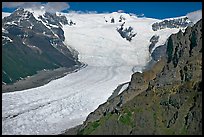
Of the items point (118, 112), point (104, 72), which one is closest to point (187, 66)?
point (118, 112)

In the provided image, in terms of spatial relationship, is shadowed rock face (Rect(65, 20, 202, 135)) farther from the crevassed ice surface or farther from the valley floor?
the crevassed ice surface

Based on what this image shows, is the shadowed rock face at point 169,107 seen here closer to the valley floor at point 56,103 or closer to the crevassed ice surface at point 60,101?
the valley floor at point 56,103

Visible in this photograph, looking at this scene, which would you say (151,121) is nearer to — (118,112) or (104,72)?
(118,112)

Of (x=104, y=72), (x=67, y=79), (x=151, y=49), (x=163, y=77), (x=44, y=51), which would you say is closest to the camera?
(x=163, y=77)

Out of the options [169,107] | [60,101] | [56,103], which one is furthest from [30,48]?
[169,107]

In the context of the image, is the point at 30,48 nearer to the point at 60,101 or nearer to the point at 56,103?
the point at 60,101

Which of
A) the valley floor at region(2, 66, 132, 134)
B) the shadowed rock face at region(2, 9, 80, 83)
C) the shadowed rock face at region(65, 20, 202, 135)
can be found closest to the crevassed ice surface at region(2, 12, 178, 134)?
the valley floor at region(2, 66, 132, 134)
